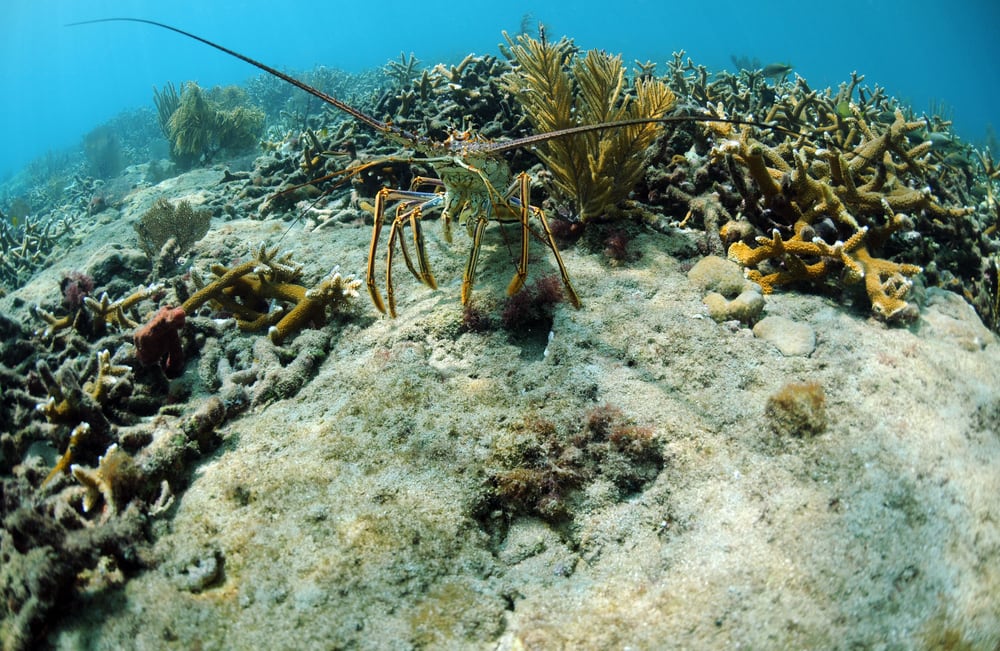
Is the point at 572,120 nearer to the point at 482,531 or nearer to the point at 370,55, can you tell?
the point at 482,531

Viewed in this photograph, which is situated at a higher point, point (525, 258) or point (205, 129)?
point (205, 129)

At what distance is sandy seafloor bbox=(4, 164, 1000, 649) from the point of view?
6.07 feet

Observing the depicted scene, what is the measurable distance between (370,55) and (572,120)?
3320 inches

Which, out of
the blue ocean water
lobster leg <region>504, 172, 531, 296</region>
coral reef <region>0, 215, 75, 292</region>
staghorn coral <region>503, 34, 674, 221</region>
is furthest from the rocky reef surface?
the blue ocean water

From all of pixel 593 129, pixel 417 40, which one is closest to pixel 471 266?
pixel 593 129

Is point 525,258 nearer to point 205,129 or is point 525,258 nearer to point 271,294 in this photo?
point 271,294

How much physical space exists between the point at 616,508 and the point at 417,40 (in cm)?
9599

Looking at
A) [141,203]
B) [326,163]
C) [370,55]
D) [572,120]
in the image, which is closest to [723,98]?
[572,120]

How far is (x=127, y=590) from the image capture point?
2.01m

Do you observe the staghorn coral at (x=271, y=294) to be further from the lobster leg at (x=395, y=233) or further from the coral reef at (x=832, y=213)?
the coral reef at (x=832, y=213)

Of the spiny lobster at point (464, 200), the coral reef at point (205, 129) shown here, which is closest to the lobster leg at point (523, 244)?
the spiny lobster at point (464, 200)

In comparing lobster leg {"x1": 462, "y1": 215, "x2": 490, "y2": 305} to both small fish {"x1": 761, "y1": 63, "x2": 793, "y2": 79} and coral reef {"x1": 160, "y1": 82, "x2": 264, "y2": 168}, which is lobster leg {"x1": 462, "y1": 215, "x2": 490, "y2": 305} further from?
coral reef {"x1": 160, "y1": 82, "x2": 264, "y2": 168}

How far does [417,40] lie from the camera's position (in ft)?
272

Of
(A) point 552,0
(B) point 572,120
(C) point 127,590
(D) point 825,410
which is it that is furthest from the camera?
(A) point 552,0
